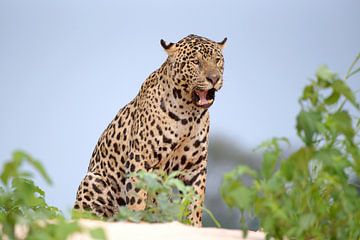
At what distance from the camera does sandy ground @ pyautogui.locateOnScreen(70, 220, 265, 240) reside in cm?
597

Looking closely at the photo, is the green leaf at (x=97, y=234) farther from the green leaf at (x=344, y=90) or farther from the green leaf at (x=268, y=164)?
the green leaf at (x=344, y=90)

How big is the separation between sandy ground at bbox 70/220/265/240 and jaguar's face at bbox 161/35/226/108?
3163 millimetres

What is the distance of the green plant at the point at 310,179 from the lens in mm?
5773

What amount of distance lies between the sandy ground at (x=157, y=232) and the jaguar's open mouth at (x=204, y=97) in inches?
126

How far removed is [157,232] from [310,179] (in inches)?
40.0

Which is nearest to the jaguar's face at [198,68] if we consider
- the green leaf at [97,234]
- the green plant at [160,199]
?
the green plant at [160,199]

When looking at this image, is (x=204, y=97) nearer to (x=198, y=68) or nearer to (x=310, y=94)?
(x=198, y=68)

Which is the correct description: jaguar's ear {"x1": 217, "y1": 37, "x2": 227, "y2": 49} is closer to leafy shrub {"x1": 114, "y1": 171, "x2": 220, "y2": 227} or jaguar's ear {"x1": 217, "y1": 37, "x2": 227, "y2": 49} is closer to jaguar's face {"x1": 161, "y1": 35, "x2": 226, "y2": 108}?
jaguar's face {"x1": 161, "y1": 35, "x2": 226, "y2": 108}

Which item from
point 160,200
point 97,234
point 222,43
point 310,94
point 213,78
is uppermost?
point 222,43

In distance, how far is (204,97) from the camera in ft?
31.9

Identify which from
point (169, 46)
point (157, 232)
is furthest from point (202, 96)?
point (157, 232)

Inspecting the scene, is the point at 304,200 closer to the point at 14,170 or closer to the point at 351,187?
the point at 351,187

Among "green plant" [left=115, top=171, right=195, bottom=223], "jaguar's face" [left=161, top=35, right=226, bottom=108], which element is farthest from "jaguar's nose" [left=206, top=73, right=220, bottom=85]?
"green plant" [left=115, top=171, right=195, bottom=223]

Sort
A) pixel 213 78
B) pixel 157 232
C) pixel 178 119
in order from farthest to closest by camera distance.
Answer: pixel 178 119
pixel 213 78
pixel 157 232
